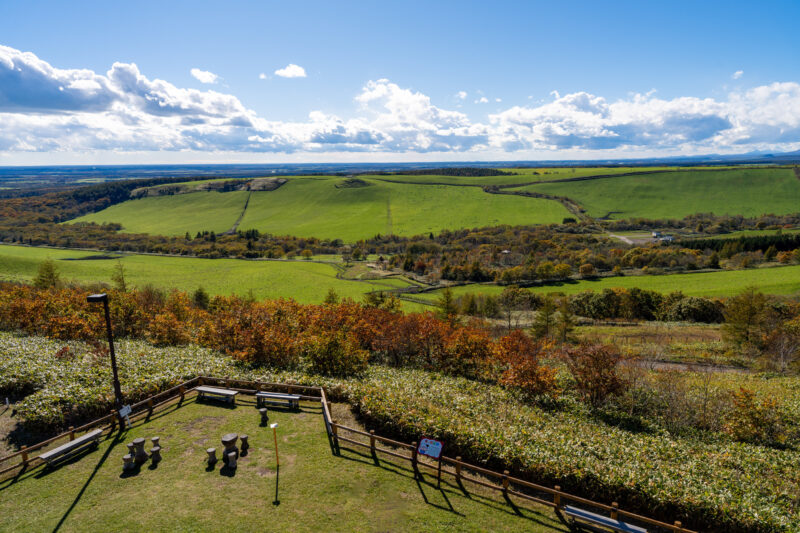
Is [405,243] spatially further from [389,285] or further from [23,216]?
[23,216]

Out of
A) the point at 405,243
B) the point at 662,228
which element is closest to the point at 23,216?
the point at 405,243

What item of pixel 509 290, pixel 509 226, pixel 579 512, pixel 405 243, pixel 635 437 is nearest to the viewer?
pixel 579 512

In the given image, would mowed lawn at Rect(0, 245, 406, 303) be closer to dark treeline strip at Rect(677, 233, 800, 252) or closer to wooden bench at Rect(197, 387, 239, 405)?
wooden bench at Rect(197, 387, 239, 405)

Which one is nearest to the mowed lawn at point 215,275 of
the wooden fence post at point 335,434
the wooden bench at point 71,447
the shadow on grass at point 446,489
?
the wooden fence post at point 335,434

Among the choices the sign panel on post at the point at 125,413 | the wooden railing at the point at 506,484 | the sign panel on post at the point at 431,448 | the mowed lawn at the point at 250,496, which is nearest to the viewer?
the mowed lawn at the point at 250,496

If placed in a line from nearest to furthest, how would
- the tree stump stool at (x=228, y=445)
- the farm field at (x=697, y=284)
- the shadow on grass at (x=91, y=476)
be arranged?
the shadow on grass at (x=91, y=476) < the tree stump stool at (x=228, y=445) < the farm field at (x=697, y=284)

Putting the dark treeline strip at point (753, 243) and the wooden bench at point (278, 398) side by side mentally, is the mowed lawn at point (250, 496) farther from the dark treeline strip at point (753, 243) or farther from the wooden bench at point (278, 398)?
the dark treeline strip at point (753, 243)


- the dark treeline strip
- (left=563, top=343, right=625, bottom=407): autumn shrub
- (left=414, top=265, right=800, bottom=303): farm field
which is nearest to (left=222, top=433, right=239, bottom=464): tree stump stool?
(left=563, top=343, right=625, bottom=407): autumn shrub

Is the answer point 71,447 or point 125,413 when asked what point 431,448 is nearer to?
point 125,413
